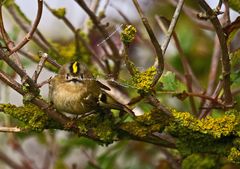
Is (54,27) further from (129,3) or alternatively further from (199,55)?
(199,55)

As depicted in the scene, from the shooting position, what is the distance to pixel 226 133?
5.15ft

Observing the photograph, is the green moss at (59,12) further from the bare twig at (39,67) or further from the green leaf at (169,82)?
the bare twig at (39,67)

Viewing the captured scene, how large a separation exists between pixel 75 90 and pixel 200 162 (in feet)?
1.45

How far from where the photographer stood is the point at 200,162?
71.9 inches

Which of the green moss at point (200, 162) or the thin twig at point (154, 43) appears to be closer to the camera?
the thin twig at point (154, 43)

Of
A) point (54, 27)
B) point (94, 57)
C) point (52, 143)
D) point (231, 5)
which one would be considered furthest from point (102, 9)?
point (54, 27)

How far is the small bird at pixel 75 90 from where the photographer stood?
1.65 metres

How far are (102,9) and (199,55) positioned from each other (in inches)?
29.4

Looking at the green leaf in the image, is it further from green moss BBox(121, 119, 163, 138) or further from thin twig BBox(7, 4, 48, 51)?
thin twig BBox(7, 4, 48, 51)

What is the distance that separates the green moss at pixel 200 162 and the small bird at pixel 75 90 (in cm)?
35

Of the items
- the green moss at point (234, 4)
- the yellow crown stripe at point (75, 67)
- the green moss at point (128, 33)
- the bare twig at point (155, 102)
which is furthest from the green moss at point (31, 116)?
the green moss at point (234, 4)

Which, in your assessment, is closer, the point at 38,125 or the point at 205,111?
the point at 38,125

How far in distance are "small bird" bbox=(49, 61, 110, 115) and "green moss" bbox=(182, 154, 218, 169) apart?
13.7 inches

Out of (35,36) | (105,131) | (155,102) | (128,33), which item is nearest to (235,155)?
(155,102)
